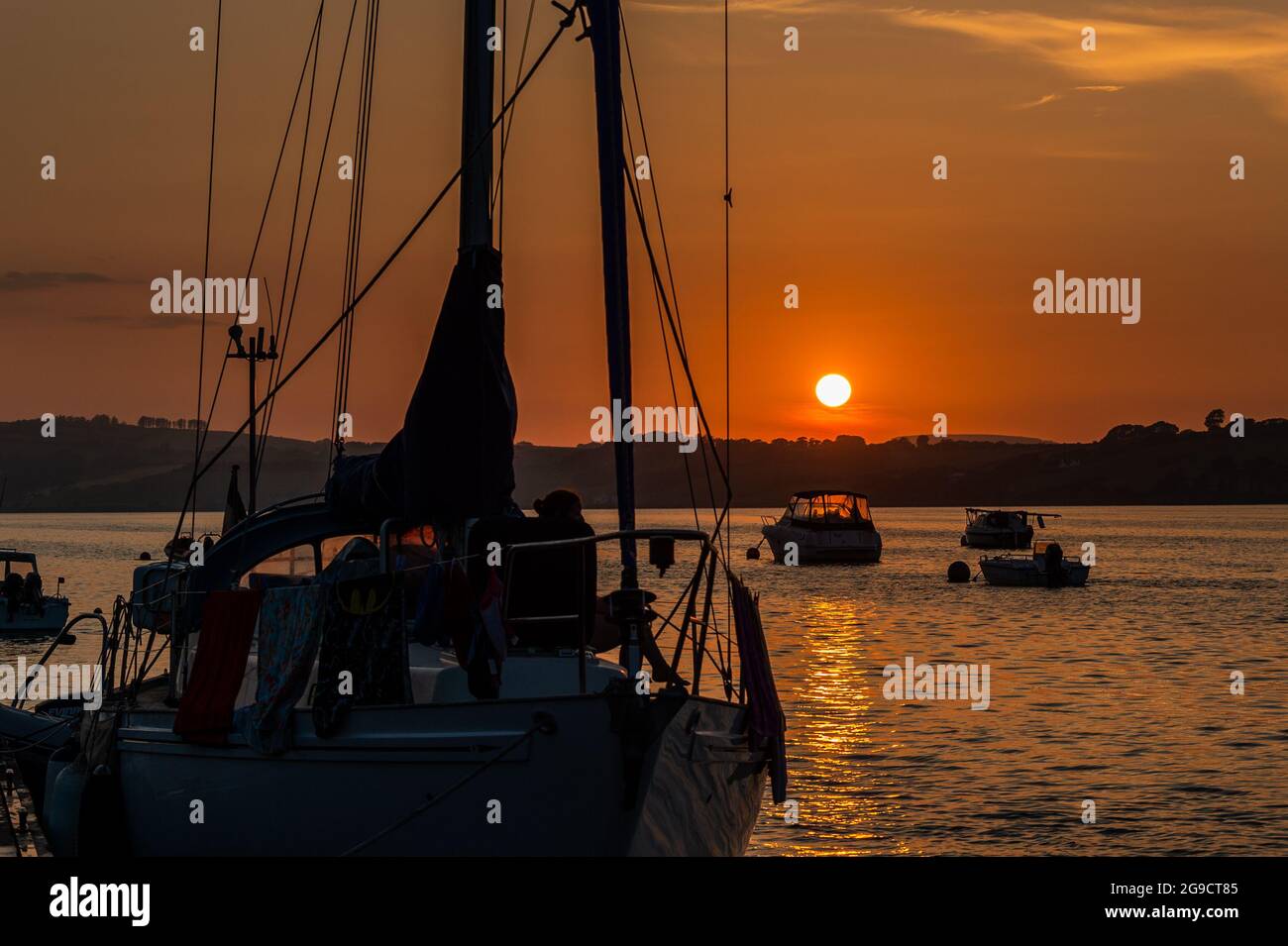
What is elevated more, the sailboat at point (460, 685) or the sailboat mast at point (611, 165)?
the sailboat mast at point (611, 165)

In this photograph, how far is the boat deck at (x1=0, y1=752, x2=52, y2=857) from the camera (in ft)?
65.9

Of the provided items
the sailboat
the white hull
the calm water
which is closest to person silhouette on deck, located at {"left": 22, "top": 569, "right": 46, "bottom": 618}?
the calm water

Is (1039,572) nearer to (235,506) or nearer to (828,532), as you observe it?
(828,532)

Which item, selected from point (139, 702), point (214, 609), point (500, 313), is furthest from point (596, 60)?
point (139, 702)

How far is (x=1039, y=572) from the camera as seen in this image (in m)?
85.8

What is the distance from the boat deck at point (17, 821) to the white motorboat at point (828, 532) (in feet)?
277

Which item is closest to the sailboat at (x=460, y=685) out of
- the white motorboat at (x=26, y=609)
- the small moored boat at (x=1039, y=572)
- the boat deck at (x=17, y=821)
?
the boat deck at (x=17, y=821)

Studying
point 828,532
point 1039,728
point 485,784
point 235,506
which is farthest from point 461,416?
point 828,532

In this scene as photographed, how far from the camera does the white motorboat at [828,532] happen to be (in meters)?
108

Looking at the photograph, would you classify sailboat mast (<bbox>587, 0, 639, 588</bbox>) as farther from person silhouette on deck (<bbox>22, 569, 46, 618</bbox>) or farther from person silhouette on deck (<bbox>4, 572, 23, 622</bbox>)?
person silhouette on deck (<bbox>22, 569, 46, 618</bbox>)

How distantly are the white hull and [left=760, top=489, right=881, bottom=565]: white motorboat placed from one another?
94.7 metres

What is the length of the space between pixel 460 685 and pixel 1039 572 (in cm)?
7606

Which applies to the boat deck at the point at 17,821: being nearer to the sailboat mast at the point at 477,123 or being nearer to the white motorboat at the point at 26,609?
the sailboat mast at the point at 477,123
